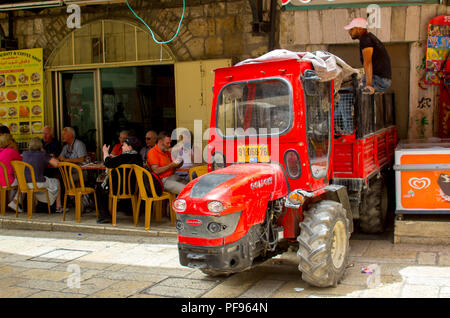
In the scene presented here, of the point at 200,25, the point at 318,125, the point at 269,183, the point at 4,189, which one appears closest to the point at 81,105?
the point at 4,189

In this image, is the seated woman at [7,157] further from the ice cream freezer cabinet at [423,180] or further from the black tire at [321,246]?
the ice cream freezer cabinet at [423,180]

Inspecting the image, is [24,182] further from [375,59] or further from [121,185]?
[375,59]

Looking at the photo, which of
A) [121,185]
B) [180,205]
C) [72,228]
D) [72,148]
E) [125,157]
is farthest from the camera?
[72,148]

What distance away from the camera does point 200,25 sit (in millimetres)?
9883

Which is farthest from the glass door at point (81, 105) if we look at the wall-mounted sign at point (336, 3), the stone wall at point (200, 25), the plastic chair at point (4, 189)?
the wall-mounted sign at point (336, 3)

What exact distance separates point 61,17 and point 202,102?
377 cm

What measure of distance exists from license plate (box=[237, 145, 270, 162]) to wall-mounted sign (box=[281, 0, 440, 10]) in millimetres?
4776

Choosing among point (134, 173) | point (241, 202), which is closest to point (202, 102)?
point (134, 173)

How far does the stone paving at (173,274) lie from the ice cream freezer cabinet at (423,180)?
0.53 m

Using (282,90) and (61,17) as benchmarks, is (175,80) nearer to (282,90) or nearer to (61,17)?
(61,17)

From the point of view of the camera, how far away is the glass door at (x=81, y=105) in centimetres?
1109

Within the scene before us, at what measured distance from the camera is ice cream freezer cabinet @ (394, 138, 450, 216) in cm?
658

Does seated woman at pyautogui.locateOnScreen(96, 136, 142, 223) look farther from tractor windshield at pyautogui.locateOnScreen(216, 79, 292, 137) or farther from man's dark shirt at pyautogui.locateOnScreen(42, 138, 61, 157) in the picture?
tractor windshield at pyautogui.locateOnScreen(216, 79, 292, 137)

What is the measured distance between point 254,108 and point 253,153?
1.59 ft
